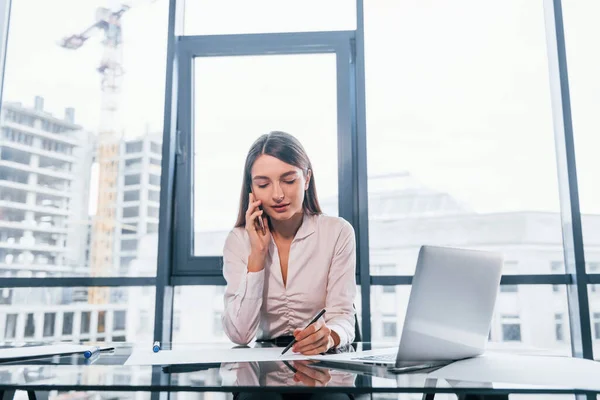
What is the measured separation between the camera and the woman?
1589 millimetres

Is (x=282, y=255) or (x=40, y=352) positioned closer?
(x=40, y=352)

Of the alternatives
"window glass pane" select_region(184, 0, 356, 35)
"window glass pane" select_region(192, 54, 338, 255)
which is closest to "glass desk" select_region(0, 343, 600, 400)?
"window glass pane" select_region(192, 54, 338, 255)

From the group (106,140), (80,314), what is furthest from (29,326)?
(106,140)

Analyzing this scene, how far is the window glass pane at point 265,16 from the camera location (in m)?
2.56

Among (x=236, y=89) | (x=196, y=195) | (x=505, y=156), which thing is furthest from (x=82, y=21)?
(x=505, y=156)

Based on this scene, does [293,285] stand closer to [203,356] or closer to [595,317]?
[203,356]

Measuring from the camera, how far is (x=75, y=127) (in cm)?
252

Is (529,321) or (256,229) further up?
(256,229)

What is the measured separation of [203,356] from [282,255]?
79 centimetres

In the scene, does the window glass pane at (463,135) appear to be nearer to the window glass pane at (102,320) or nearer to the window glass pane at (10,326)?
the window glass pane at (102,320)

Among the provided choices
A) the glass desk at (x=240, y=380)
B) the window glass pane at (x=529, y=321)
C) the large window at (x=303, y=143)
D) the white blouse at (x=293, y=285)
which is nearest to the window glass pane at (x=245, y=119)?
the large window at (x=303, y=143)

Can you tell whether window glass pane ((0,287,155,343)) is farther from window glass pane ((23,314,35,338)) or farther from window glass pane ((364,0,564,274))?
window glass pane ((364,0,564,274))

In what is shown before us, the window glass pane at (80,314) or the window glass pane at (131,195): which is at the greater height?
the window glass pane at (131,195)

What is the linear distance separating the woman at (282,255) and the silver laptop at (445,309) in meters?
0.54
